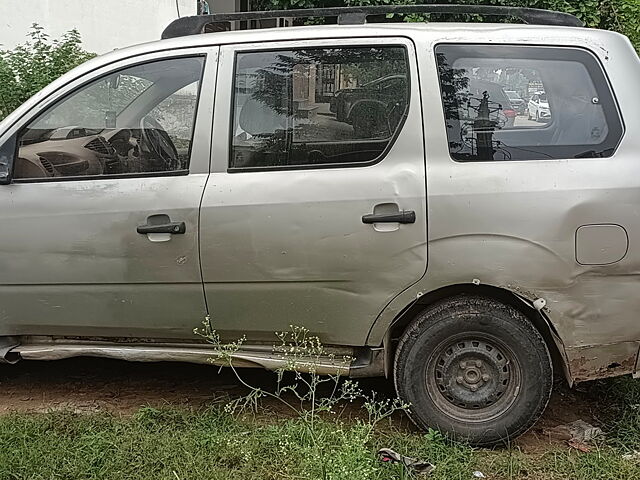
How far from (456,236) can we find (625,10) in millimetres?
8928

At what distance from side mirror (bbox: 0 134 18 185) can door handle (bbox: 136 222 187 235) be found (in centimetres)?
79

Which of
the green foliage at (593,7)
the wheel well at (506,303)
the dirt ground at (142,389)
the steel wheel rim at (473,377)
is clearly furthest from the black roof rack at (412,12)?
the green foliage at (593,7)

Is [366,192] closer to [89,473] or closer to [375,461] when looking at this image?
[375,461]

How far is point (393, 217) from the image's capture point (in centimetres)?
327

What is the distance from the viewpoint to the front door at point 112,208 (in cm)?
346

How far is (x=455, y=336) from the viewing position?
3.38 meters

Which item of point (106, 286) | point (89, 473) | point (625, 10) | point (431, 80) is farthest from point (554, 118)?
point (625, 10)

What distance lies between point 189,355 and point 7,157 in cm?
141

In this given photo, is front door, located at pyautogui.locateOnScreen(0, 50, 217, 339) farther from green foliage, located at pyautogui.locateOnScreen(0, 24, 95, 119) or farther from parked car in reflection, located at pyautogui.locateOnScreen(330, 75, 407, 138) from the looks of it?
green foliage, located at pyautogui.locateOnScreen(0, 24, 95, 119)

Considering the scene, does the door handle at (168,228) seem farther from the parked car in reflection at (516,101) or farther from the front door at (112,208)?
the parked car in reflection at (516,101)

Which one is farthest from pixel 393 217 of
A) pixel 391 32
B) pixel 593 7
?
pixel 593 7

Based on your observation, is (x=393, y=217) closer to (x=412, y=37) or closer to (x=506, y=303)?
(x=506, y=303)

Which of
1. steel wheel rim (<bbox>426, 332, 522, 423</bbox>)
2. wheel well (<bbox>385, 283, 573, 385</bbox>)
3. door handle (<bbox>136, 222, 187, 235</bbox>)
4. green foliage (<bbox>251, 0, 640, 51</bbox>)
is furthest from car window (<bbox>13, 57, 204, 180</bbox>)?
green foliage (<bbox>251, 0, 640, 51</bbox>)

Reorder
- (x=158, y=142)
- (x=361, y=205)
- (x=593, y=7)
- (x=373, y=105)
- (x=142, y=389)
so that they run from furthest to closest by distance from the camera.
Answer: (x=593, y=7) → (x=142, y=389) → (x=158, y=142) → (x=373, y=105) → (x=361, y=205)
